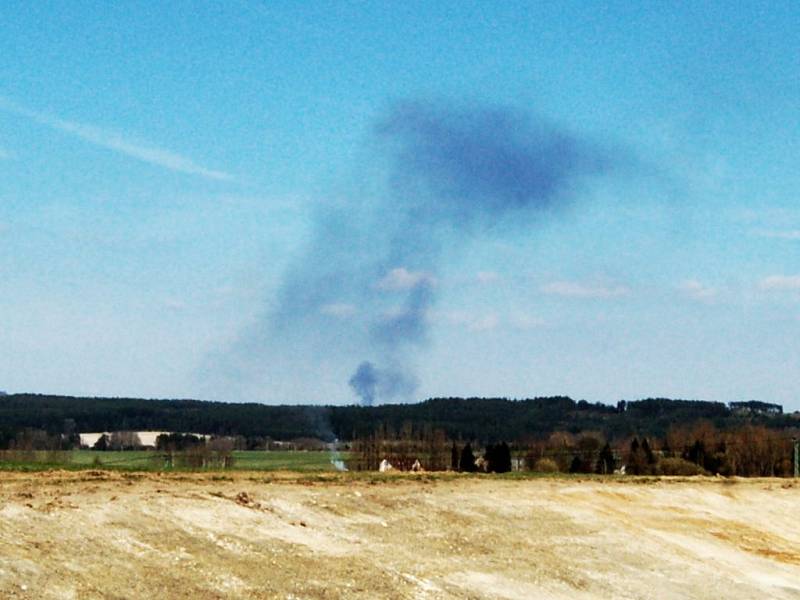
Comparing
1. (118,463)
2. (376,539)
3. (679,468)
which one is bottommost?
(376,539)

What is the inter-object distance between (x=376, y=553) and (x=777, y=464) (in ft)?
295

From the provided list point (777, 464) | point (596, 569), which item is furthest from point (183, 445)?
point (596, 569)

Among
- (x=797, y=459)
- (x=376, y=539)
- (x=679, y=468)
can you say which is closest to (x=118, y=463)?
(x=797, y=459)

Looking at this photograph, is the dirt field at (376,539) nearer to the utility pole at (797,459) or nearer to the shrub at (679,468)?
the utility pole at (797,459)

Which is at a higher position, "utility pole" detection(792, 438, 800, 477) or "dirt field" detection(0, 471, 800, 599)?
"utility pole" detection(792, 438, 800, 477)

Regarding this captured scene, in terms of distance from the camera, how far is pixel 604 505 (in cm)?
4312

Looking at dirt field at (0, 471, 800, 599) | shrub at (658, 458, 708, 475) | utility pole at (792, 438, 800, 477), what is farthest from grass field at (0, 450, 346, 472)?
shrub at (658, 458, 708, 475)

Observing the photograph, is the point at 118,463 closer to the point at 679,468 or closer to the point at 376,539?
the point at 679,468

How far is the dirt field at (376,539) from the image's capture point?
25234 millimetres

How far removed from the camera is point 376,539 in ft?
106

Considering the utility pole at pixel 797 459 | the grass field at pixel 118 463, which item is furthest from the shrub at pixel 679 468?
the grass field at pixel 118 463

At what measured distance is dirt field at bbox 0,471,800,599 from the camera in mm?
25234

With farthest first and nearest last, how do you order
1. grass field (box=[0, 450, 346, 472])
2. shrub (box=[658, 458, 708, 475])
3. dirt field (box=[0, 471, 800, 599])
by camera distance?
shrub (box=[658, 458, 708, 475]) → grass field (box=[0, 450, 346, 472]) → dirt field (box=[0, 471, 800, 599])

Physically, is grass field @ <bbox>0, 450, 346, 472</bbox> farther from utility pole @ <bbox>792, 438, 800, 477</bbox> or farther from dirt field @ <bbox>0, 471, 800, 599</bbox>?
utility pole @ <bbox>792, 438, 800, 477</bbox>
